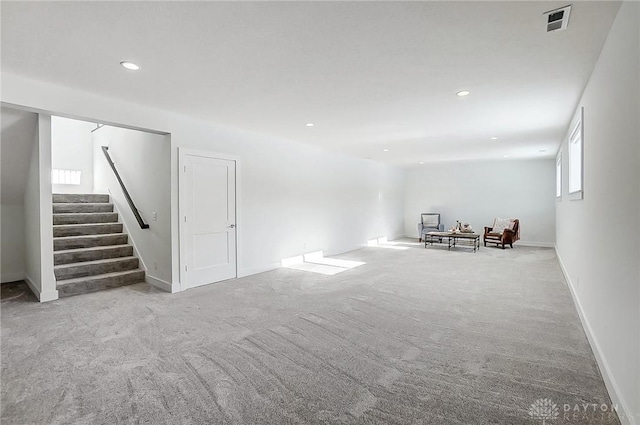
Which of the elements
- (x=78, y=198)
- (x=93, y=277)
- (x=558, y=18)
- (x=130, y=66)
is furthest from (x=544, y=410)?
(x=78, y=198)

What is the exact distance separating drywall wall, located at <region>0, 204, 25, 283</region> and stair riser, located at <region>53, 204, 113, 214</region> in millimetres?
481

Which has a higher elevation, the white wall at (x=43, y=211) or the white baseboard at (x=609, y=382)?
the white wall at (x=43, y=211)

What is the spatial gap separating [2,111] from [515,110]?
6517 millimetres

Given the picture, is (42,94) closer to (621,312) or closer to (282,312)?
(282,312)

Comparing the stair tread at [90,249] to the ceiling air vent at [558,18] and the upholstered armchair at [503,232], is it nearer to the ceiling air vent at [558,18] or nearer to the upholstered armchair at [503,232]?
the ceiling air vent at [558,18]

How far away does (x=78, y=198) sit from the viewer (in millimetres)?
6148

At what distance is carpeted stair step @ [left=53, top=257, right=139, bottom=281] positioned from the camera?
4.56 m

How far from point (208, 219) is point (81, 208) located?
2.92m

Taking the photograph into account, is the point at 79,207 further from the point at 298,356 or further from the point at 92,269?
the point at 298,356

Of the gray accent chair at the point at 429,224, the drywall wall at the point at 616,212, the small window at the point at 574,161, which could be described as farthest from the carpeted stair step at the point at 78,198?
the gray accent chair at the point at 429,224

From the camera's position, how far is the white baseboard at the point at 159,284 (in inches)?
177

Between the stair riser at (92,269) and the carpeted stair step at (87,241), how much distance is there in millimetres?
582

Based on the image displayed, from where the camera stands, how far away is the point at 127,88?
344 cm

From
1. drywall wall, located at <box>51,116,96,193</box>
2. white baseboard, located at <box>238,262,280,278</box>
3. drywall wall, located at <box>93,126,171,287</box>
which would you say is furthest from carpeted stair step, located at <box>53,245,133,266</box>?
drywall wall, located at <box>51,116,96,193</box>
